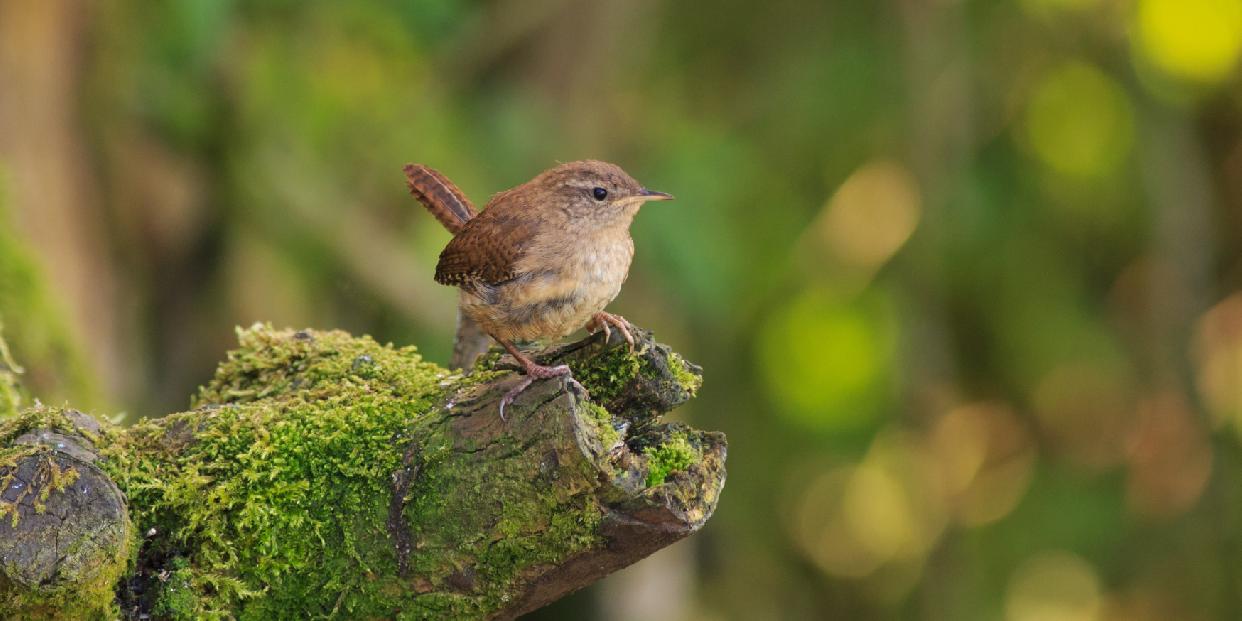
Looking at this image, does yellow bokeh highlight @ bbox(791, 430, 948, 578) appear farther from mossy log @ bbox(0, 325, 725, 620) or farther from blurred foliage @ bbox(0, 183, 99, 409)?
mossy log @ bbox(0, 325, 725, 620)

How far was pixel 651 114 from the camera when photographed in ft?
19.9

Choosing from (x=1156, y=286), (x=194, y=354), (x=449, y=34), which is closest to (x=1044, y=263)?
(x=1156, y=286)

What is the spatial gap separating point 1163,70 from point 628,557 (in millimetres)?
4202

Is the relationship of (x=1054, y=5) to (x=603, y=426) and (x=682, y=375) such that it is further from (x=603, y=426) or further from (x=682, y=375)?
(x=603, y=426)

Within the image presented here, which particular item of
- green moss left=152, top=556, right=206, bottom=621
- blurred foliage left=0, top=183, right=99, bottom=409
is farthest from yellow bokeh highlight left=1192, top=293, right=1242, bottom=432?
green moss left=152, top=556, right=206, bottom=621

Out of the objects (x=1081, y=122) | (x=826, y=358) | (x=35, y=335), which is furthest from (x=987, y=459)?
(x=35, y=335)

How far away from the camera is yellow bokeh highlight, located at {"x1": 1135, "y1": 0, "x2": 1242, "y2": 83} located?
17.4ft

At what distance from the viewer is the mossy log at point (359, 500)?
6.77 ft

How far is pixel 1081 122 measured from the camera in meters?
6.00

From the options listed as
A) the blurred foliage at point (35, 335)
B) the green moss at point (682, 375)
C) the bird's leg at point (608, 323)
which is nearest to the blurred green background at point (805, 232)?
the blurred foliage at point (35, 335)

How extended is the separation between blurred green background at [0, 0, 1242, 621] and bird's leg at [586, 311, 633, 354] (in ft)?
6.19

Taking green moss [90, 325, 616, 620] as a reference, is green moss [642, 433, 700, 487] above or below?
below

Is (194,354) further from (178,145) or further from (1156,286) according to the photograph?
(1156,286)

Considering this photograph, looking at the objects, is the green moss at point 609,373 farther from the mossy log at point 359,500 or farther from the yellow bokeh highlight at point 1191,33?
the yellow bokeh highlight at point 1191,33
